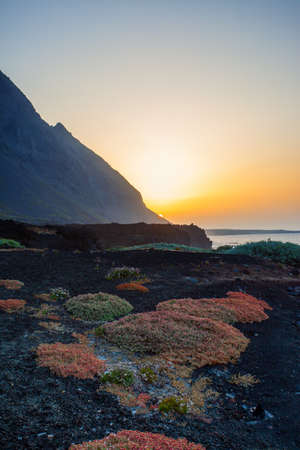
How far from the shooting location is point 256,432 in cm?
493

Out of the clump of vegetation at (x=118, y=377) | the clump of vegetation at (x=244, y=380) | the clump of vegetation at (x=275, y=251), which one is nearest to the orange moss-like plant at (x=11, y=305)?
the clump of vegetation at (x=118, y=377)

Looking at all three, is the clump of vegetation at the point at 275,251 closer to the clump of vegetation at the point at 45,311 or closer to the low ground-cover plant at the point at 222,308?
the low ground-cover plant at the point at 222,308

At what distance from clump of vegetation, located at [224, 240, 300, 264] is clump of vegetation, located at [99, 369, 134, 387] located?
1041 inches

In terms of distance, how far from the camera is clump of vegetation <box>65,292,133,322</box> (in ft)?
32.2

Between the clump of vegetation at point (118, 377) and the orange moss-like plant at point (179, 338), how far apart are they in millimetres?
1401

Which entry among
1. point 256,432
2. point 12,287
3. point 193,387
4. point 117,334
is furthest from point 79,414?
point 12,287

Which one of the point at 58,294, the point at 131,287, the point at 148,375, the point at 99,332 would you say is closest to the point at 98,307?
the point at 99,332

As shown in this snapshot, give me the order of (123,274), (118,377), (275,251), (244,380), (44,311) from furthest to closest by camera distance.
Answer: (275,251) → (123,274) → (44,311) → (244,380) → (118,377)

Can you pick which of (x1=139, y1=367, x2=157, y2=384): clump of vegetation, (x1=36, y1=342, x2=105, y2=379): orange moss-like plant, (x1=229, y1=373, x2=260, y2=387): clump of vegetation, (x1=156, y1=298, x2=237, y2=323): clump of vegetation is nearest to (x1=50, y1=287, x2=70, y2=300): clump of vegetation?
(x1=156, y1=298, x2=237, y2=323): clump of vegetation

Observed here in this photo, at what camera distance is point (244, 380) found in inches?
260

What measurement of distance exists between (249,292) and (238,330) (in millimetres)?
5685

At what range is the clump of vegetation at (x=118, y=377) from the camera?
575 cm

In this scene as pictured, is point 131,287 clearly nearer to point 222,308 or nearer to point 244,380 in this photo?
point 222,308

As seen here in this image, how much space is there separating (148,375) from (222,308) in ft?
18.1
